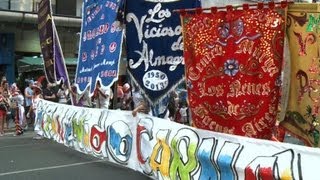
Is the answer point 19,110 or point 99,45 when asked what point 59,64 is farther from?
point 19,110

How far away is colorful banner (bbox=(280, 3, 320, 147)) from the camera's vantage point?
5.59 meters

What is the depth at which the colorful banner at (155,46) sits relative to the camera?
8.23 meters

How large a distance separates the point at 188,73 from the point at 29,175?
141 inches

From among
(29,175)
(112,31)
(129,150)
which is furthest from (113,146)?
(112,31)

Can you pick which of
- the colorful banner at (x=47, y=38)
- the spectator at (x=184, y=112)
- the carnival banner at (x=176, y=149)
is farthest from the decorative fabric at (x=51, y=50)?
the spectator at (x=184, y=112)

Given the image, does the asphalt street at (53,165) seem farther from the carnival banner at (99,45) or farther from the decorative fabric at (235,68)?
the decorative fabric at (235,68)

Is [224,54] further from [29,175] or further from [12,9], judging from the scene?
[12,9]

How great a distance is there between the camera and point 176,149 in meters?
7.16

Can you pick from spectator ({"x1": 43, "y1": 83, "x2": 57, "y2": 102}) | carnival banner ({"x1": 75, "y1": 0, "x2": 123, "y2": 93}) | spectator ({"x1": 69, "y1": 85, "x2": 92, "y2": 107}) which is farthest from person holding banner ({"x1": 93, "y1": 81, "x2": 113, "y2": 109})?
spectator ({"x1": 43, "y1": 83, "x2": 57, "y2": 102})

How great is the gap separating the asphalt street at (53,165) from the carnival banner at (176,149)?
175mm

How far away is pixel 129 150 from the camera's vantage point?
29.0 feet

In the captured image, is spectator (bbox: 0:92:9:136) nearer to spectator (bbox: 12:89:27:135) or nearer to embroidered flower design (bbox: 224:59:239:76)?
spectator (bbox: 12:89:27:135)

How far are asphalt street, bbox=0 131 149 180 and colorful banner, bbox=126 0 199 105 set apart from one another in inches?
58.5

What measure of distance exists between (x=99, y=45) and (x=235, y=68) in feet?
16.6
